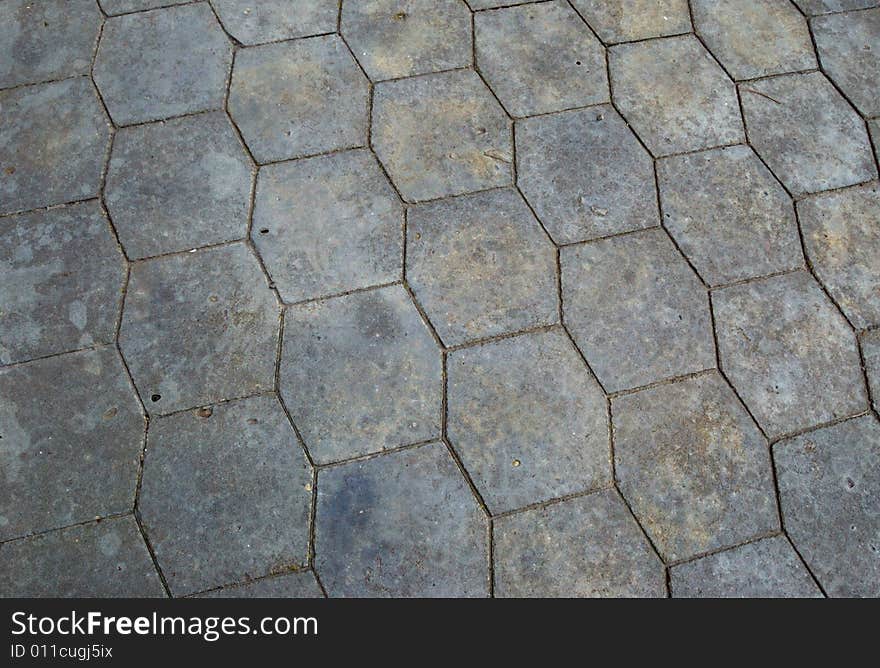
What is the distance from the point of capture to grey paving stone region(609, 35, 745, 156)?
302cm

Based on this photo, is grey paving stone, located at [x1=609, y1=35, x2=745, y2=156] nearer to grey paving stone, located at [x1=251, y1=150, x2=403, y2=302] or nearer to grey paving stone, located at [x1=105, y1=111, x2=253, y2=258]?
grey paving stone, located at [x1=251, y1=150, x2=403, y2=302]

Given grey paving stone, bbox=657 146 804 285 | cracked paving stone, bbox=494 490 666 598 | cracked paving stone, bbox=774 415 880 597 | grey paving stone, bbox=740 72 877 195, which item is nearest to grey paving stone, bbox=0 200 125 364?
cracked paving stone, bbox=494 490 666 598

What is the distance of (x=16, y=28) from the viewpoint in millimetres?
3215

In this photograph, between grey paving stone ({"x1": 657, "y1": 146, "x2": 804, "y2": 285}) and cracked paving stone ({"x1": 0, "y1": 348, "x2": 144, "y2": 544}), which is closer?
cracked paving stone ({"x1": 0, "y1": 348, "x2": 144, "y2": 544})

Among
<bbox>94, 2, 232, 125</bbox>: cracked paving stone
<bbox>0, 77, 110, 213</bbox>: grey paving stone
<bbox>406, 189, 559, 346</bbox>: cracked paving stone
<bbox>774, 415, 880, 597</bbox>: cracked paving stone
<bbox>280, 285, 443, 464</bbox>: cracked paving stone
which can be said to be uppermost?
<bbox>94, 2, 232, 125</bbox>: cracked paving stone

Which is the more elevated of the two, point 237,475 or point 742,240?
point 742,240

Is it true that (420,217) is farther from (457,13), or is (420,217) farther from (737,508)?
(737,508)

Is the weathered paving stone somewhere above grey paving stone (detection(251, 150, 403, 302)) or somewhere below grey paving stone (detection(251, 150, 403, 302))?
above

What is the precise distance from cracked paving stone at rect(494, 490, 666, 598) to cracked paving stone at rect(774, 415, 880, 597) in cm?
45

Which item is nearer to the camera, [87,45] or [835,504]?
[835,504]
